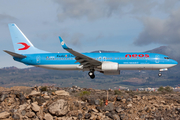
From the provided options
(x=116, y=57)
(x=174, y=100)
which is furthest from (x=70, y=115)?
(x=116, y=57)

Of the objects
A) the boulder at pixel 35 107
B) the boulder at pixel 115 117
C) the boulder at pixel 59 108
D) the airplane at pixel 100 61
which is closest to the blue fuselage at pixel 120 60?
the airplane at pixel 100 61

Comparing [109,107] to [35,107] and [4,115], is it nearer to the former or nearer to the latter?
[35,107]

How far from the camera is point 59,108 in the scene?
68.8 ft

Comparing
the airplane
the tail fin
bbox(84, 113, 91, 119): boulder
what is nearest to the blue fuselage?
the airplane

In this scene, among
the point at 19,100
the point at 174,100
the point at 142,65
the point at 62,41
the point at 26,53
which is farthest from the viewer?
the point at 26,53

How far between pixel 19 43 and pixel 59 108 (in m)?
24.4

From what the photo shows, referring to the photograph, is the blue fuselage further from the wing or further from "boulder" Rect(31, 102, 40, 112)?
"boulder" Rect(31, 102, 40, 112)

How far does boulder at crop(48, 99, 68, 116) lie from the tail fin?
21688mm

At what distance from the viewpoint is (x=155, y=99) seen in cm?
2414

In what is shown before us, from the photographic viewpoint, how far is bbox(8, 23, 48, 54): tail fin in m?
40.9

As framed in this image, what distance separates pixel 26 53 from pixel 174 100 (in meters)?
28.5

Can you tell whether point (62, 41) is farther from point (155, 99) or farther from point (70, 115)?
point (155, 99)

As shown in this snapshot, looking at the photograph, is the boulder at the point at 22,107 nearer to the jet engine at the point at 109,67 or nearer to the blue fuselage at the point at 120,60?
the jet engine at the point at 109,67

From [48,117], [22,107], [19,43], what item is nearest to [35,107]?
[22,107]
